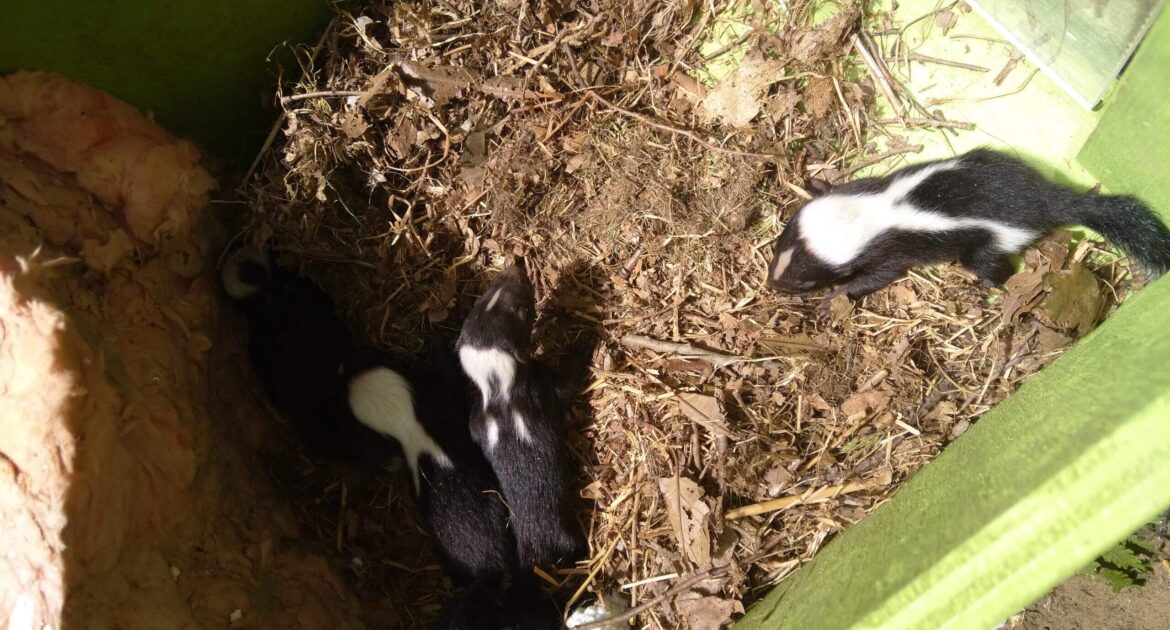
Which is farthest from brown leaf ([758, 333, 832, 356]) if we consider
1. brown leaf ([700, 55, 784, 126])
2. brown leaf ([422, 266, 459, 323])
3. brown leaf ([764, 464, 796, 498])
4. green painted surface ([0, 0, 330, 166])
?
green painted surface ([0, 0, 330, 166])

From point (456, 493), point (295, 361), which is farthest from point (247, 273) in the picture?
point (456, 493)

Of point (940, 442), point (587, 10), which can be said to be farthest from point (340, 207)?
point (940, 442)

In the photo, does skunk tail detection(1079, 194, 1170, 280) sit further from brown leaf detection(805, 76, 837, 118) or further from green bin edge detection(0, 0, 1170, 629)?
brown leaf detection(805, 76, 837, 118)

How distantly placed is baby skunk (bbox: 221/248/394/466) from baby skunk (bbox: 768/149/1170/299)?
1.86 meters

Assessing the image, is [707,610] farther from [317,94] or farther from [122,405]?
[317,94]

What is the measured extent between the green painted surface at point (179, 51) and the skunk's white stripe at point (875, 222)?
2249 mm

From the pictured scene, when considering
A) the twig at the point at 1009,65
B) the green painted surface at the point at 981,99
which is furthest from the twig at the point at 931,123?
the twig at the point at 1009,65

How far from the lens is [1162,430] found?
60.9 inches

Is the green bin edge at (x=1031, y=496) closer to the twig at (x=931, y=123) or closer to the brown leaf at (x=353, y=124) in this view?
the twig at (x=931, y=123)

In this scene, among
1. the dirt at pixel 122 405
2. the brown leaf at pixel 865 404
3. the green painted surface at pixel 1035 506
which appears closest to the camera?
the green painted surface at pixel 1035 506

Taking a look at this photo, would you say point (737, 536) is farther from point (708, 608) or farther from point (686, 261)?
point (686, 261)

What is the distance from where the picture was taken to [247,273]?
9.53 feet

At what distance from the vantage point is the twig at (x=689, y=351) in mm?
3012

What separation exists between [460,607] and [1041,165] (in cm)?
302
